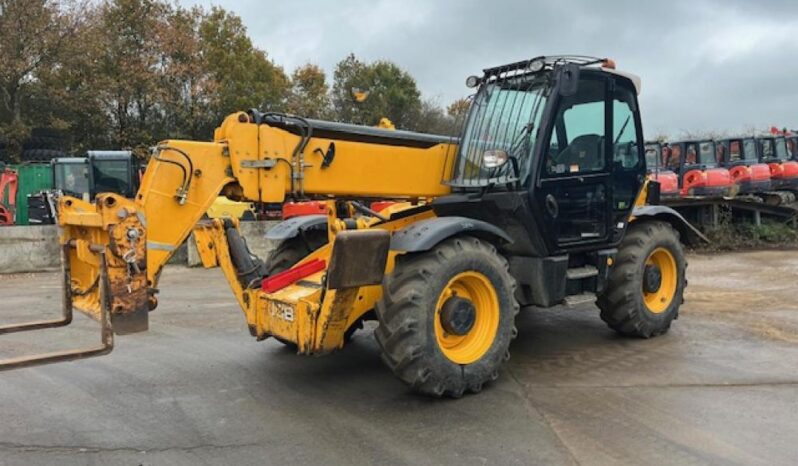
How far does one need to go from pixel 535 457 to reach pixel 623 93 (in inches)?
157

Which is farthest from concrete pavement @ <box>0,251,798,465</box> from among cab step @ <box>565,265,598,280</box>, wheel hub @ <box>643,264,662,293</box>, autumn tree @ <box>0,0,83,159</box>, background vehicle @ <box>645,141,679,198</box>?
autumn tree @ <box>0,0,83,159</box>

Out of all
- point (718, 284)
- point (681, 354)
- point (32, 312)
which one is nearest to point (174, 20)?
point (32, 312)

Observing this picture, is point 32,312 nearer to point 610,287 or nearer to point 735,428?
point 610,287

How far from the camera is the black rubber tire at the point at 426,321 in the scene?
4.70 meters

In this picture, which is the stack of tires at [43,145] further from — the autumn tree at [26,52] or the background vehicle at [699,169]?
the background vehicle at [699,169]

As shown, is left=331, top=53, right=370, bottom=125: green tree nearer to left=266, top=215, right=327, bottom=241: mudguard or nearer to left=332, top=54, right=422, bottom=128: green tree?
left=332, top=54, right=422, bottom=128: green tree

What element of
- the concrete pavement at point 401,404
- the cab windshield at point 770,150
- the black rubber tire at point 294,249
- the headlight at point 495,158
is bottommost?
the concrete pavement at point 401,404

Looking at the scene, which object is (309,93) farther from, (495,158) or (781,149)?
(495,158)

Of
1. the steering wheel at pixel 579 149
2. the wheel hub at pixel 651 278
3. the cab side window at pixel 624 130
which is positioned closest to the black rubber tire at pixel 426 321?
the steering wheel at pixel 579 149

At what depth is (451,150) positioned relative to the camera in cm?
614

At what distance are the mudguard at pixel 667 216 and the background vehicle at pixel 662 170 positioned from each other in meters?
10.9

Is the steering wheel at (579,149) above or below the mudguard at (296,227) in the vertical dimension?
above

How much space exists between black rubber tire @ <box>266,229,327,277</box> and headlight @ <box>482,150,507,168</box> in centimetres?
181

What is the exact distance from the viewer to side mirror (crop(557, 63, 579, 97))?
554 cm
